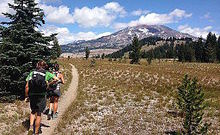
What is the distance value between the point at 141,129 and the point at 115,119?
2.02 metres

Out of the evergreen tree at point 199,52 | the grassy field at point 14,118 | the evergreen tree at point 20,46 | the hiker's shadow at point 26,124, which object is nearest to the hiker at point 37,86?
the grassy field at point 14,118

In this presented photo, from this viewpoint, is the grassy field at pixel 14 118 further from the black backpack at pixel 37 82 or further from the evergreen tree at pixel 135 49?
the evergreen tree at pixel 135 49

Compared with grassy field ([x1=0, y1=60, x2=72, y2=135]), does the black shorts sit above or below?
above

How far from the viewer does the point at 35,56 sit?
1786 cm

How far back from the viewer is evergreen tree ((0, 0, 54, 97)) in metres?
17.2

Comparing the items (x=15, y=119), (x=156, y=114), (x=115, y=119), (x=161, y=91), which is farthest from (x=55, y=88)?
(x=161, y=91)

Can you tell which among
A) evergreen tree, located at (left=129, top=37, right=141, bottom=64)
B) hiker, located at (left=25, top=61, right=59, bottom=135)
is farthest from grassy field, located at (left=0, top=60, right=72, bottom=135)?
evergreen tree, located at (left=129, top=37, right=141, bottom=64)

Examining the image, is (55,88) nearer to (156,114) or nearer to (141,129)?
(141,129)

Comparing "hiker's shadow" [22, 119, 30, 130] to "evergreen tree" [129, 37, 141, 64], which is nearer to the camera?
"hiker's shadow" [22, 119, 30, 130]

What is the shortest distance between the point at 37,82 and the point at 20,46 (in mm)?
8289

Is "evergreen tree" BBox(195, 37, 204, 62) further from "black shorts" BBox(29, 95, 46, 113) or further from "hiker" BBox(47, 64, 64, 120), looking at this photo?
"black shorts" BBox(29, 95, 46, 113)

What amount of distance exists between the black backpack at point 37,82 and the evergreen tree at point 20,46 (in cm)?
783

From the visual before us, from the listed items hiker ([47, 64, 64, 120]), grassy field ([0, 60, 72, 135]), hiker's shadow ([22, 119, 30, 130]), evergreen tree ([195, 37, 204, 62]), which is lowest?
hiker's shadow ([22, 119, 30, 130])

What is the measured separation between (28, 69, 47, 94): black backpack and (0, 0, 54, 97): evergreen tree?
7.83 metres
